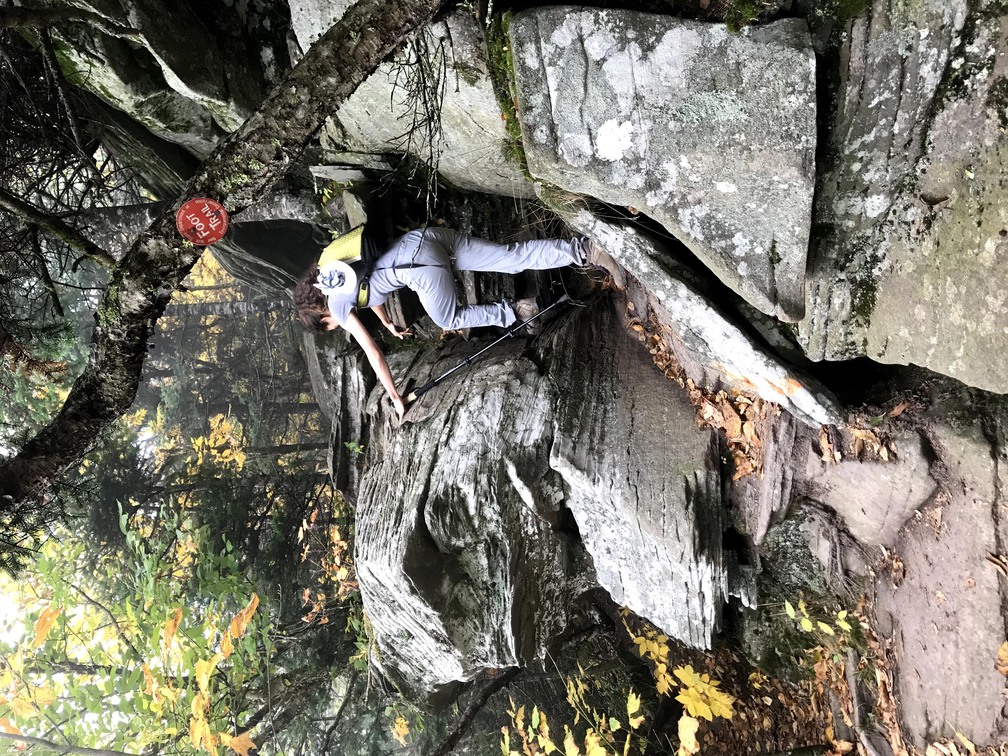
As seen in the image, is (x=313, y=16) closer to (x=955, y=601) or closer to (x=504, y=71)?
(x=504, y=71)

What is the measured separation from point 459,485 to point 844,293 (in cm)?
348

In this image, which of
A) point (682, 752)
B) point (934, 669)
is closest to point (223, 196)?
point (934, 669)

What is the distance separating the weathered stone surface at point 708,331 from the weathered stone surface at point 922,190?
0.57 m

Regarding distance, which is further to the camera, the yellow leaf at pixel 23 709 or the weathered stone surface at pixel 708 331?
the yellow leaf at pixel 23 709

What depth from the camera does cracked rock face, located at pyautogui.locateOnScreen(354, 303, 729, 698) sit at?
507 centimetres

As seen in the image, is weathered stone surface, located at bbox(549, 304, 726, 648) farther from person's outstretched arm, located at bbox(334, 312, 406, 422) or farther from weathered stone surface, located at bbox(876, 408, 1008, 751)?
person's outstretched arm, located at bbox(334, 312, 406, 422)

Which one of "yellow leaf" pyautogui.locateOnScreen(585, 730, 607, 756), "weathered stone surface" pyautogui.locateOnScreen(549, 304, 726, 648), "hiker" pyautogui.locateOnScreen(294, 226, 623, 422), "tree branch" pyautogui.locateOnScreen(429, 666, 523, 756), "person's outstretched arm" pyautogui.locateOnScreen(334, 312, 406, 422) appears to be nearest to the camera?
"weathered stone surface" pyautogui.locateOnScreen(549, 304, 726, 648)

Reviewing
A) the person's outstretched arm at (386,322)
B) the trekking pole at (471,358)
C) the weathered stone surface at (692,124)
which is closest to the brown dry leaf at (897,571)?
the weathered stone surface at (692,124)

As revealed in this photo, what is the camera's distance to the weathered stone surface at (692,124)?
315 centimetres

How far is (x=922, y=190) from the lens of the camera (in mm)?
3133

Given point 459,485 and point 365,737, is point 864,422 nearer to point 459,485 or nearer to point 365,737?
point 459,485

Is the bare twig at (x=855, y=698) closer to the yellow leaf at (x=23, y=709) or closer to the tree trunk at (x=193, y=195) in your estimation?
the tree trunk at (x=193, y=195)

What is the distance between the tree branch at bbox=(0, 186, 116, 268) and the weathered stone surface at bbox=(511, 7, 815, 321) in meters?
3.64

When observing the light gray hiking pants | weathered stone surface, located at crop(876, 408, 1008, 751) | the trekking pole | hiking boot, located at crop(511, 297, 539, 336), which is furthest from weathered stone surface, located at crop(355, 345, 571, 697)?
weathered stone surface, located at crop(876, 408, 1008, 751)
